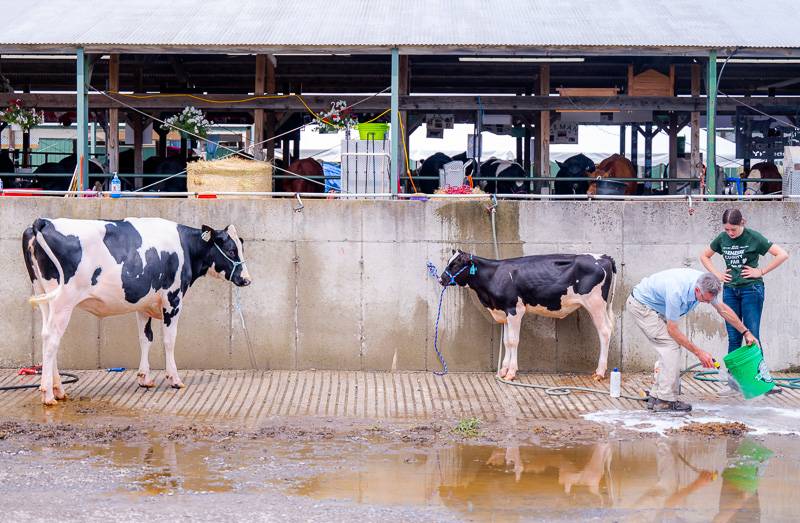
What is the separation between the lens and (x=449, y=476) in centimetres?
842

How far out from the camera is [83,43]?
14.4m

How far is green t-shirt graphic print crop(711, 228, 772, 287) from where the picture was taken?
38.7ft

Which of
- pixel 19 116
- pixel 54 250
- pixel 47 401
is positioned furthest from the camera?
→ pixel 19 116

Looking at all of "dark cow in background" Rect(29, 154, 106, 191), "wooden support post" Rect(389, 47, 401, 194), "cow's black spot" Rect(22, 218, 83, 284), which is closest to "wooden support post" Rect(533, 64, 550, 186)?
"wooden support post" Rect(389, 47, 401, 194)

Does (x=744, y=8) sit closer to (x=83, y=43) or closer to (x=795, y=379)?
(x=795, y=379)

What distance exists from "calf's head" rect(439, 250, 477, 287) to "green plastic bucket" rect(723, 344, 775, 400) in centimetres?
324

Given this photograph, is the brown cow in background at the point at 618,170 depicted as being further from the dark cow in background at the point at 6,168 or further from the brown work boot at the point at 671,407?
the dark cow in background at the point at 6,168

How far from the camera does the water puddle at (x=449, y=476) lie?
7.58 m

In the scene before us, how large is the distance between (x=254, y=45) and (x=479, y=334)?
4994mm

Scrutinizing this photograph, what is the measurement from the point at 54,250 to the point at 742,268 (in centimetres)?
748

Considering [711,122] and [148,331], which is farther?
[711,122]

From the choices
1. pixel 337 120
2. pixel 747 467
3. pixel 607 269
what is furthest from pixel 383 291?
pixel 747 467

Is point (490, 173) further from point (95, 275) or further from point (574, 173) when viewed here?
point (95, 275)

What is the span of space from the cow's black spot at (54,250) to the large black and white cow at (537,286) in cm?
424
